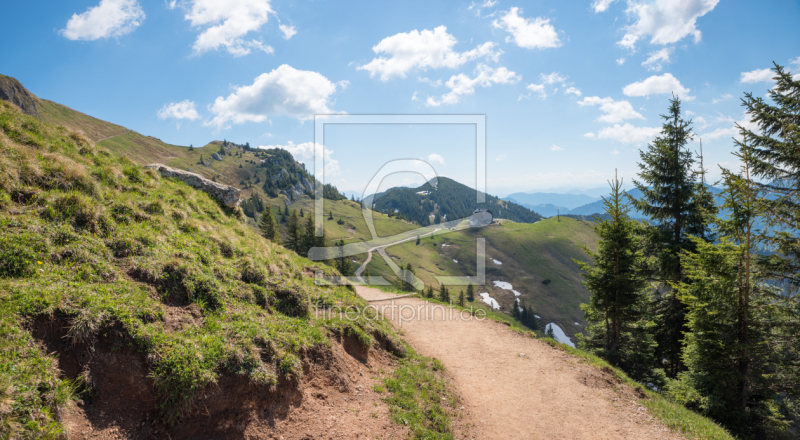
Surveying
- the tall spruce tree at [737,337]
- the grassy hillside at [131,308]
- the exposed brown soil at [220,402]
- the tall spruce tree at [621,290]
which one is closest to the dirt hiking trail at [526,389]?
the grassy hillside at [131,308]

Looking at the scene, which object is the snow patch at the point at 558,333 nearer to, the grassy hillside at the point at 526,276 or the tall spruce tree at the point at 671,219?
the grassy hillside at the point at 526,276

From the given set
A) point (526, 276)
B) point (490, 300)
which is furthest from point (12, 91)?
point (526, 276)

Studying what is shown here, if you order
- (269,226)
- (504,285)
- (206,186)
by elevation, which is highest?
(206,186)

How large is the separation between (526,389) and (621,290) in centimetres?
991

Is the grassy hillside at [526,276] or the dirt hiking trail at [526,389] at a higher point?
the dirt hiking trail at [526,389]

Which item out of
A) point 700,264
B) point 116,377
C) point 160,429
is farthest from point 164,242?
point 700,264

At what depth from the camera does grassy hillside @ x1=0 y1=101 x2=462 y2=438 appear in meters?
5.20

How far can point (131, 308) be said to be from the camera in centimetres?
640

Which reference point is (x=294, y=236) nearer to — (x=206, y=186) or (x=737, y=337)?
(x=206, y=186)

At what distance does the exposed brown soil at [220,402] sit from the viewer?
5246 millimetres

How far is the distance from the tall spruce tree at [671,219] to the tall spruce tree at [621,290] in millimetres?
3063

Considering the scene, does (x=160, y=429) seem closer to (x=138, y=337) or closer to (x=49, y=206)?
(x=138, y=337)

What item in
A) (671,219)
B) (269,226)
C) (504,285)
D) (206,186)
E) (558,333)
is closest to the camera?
(206,186)

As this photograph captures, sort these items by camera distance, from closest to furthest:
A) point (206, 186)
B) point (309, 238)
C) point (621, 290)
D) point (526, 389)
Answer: point (526, 389) < point (206, 186) < point (621, 290) < point (309, 238)
